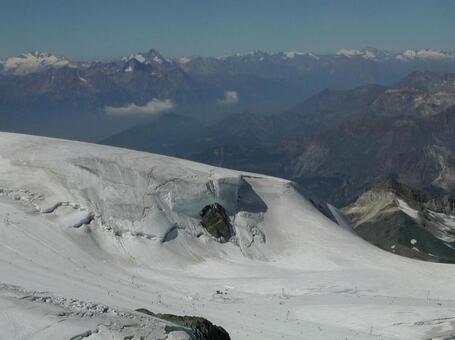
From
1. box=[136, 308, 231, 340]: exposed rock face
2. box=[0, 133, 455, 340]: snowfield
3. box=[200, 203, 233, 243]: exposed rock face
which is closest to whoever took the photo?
box=[136, 308, 231, 340]: exposed rock face

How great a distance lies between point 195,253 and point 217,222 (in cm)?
384

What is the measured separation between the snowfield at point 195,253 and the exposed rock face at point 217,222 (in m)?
0.50

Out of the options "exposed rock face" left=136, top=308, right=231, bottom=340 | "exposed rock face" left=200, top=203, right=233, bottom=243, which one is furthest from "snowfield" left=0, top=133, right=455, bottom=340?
"exposed rock face" left=136, top=308, right=231, bottom=340

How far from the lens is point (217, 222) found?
4575cm

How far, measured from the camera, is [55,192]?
43188 mm

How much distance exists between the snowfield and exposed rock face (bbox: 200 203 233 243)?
50cm

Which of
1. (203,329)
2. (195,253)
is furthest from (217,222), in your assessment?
(203,329)

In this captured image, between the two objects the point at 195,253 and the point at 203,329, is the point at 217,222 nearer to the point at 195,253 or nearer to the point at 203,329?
the point at 195,253

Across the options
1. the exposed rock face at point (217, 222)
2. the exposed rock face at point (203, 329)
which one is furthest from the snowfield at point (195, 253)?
the exposed rock face at point (203, 329)

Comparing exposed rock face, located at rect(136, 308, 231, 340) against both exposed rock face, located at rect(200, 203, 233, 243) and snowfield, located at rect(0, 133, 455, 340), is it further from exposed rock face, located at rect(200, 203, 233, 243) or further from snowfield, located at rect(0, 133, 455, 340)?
exposed rock face, located at rect(200, 203, 233, 243)

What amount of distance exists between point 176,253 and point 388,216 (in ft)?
546

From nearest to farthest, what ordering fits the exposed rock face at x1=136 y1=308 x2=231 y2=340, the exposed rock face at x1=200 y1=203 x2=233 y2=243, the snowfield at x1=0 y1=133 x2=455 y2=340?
the exposed rock face at x1=136 y1=308 x2=231 y2=340
the snowfield at x1=0 y1=133 x2=455 y2=340
the exposed rock face at x1=200 y1=203 x2=233 y2=243

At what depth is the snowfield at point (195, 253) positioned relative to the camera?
32.0 metres

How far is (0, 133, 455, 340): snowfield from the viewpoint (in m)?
32.0
